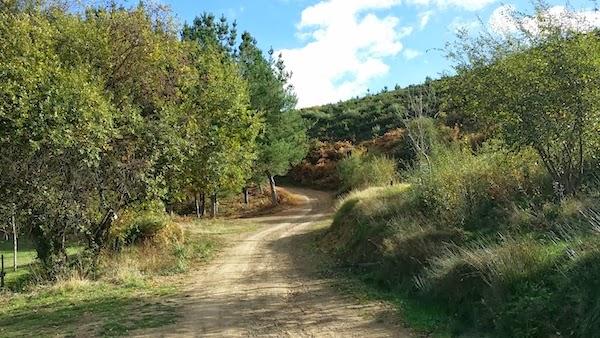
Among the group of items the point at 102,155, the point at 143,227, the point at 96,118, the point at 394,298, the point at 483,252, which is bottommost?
the point at 394,298

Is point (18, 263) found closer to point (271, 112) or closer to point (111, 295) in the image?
point (111, 295)

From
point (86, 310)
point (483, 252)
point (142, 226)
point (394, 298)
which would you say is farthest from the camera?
point (142, 226)

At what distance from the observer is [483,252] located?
10.2 m

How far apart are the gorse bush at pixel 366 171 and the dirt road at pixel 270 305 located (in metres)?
14.4

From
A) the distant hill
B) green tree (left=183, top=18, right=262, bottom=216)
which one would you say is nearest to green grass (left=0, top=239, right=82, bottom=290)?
green tree (left=183, top=18, right=262, bottom=216)

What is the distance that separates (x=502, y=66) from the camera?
12406 millimetres

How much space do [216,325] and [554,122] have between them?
317 inches

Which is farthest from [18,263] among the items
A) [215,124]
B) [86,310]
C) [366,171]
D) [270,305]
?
[366,171]

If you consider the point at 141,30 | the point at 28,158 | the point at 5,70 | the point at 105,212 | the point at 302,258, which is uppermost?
the point at 141,30

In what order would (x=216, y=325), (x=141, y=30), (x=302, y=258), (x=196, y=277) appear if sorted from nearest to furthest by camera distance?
(x=216, y=325) < (x=196, y=277) < (x=141, y=30) < (x=302, y=258)

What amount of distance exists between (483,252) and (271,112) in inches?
1382

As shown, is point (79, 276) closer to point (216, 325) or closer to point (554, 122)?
point (216, 325)

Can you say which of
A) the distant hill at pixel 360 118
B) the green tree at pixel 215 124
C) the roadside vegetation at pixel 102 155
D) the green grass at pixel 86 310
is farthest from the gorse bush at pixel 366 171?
the green grass at pixel 86 310

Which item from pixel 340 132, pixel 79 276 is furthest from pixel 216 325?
pixel 340 132
